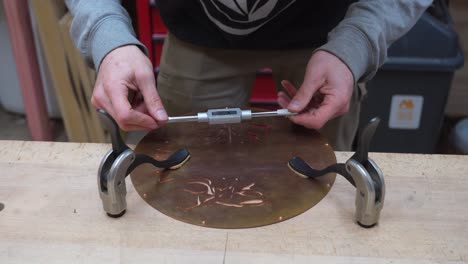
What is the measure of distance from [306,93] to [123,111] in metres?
0.25

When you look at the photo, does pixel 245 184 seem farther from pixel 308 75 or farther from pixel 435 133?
pixel 435 133

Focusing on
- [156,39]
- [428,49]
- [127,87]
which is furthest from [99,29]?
[428,49]

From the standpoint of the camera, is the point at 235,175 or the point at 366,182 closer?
the point at 366,182

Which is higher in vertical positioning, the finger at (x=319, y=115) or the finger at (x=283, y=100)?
the finger at (x=319, y=115)

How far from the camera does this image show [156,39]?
1.48 metres

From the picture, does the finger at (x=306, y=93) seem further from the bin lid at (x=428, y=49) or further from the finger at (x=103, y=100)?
the bin lid at (x=428, y=49)

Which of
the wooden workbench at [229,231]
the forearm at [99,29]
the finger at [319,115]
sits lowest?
the wooden workbench at [229,231]

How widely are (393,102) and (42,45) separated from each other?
1084 millimetres

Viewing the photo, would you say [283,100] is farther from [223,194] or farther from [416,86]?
[416,86]

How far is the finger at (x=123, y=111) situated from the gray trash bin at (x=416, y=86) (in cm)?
88

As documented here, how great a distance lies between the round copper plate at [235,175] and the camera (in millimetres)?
655

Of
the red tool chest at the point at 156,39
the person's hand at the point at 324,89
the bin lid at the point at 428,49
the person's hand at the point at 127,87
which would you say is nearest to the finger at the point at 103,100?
the person's hand at the point at 127,87

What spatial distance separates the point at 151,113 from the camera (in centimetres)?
70

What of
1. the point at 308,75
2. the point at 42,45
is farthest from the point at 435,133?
the point at 42,45
